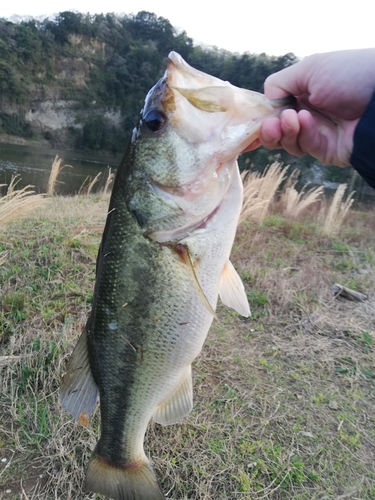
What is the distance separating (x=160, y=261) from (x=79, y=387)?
713 millimetres

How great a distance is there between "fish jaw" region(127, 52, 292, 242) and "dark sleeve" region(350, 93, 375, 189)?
361 mm

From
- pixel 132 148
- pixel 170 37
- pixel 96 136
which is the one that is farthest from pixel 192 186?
pixel 170 37

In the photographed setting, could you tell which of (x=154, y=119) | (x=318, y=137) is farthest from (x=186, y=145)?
(x=318, y=137)

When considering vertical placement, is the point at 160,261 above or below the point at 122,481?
above

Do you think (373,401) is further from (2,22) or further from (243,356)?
(2,22)

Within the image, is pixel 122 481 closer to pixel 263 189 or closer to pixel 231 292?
pixel 231 292

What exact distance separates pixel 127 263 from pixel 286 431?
2.07 meters

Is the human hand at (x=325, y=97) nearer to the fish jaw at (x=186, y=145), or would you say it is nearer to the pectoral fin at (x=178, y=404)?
the fish jaw at (x=186, y=145)

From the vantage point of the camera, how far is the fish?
138 cm

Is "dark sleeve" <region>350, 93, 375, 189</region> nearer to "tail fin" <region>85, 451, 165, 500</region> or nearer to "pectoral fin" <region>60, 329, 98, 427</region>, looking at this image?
"pectoral fin" <region>60, 329, 98, 427</region>

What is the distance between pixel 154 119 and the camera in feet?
4.68

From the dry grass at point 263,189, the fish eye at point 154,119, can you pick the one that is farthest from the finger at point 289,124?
the dry grass at point 263,189

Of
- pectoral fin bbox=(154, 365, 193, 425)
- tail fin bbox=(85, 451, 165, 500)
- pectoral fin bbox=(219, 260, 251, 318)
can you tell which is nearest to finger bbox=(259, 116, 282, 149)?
pectoral fin bbox=(219, 260, 251, 318)

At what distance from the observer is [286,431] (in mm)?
2748
